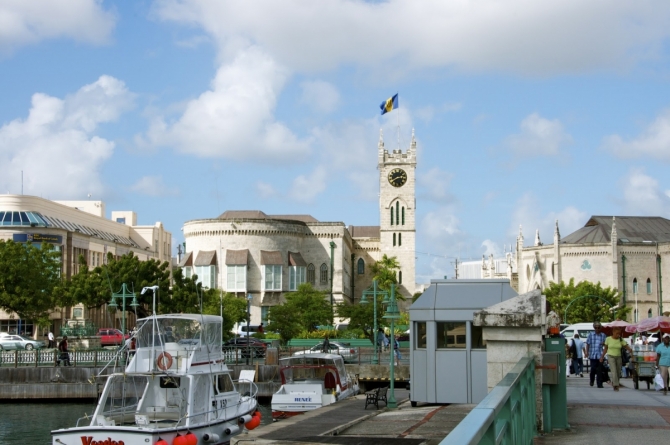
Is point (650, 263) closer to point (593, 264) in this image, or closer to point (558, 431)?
point (593, 264)

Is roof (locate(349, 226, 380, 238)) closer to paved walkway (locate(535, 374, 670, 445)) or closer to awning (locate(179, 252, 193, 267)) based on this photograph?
awning (locate(179, 252, 193, 267))

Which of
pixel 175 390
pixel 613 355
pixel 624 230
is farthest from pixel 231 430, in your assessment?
pixel 624 230

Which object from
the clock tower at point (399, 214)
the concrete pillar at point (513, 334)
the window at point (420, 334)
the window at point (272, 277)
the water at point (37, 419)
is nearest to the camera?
the concrete pillar at point (513, 334)

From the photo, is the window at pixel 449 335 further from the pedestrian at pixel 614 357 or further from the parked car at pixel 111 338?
the parked car at pixel 111 338

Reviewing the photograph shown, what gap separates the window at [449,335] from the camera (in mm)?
20516

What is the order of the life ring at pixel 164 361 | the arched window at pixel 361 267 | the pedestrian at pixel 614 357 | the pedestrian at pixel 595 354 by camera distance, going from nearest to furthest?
1. the pedestrian at pixel 614 357
2. the pedestrian at pixel 595 354
3. the life ring at pixel 164 361
4. the arched window at pixel 361 267

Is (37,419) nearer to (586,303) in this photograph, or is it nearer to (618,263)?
(586,303)

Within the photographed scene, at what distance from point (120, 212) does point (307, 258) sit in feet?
167

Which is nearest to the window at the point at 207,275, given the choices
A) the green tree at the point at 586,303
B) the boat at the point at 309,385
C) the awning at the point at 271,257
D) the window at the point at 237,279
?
the window at the point at 237,279

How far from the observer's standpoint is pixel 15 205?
83312 mm

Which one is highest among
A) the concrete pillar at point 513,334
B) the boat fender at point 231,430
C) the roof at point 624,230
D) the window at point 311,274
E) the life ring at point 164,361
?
the roof at point 624,230

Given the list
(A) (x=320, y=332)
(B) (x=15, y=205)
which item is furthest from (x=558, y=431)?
(B) (x=15, y=205)

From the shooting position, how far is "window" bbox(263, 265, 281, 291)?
92062mm

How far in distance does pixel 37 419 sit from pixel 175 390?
1328 cm
